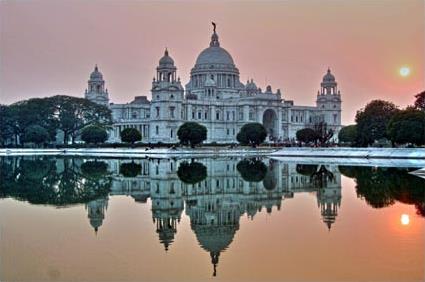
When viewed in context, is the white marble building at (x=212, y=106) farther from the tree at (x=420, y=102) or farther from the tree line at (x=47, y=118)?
the tree at (x=420, y=102)

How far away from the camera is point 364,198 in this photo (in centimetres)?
2180

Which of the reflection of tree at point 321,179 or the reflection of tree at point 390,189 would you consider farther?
the reflection of tree at point 321,179

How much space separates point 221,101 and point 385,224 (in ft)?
276

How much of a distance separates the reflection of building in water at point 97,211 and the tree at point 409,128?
36992 millimetres

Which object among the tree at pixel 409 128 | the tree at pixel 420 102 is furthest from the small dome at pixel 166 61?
the tree at pixel 409 128

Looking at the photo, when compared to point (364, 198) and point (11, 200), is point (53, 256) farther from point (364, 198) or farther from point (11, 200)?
point (364, 198)

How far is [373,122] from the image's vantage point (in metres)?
65.9

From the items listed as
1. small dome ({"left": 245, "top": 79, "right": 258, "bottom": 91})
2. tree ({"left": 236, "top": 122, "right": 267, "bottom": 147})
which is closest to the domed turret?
small dome ({"left": 245, "top": 79, "right": 258, "bottom": 91})

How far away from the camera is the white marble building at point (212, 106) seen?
9062cm

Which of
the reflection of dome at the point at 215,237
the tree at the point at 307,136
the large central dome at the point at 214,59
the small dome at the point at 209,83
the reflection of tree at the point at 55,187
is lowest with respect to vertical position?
the reflection of dome at the point at 215,237

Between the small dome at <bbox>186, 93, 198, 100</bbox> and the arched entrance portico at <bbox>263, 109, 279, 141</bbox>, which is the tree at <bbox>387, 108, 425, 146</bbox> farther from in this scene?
the small dome at <bbox>186, 93, 198, 100</bbox>

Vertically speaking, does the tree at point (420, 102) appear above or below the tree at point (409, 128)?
above

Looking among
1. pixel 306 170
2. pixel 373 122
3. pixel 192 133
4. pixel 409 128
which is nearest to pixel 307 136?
pixel 373 122

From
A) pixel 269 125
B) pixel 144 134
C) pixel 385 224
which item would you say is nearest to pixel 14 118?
pixel 144 134
